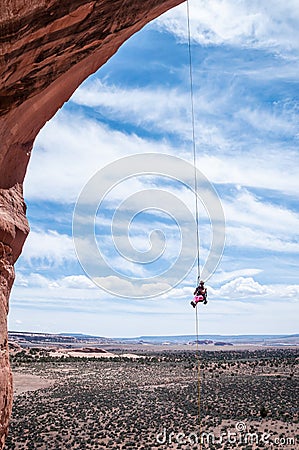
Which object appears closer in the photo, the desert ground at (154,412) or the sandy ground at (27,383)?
the desert ground at (154,412)

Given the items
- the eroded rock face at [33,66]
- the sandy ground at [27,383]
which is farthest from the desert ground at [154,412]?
the eroded rock face at [33,66]

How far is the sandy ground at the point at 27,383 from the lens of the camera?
40031 mm

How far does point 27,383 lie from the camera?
43625mm

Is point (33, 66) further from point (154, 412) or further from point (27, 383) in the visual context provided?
point (27, 383)

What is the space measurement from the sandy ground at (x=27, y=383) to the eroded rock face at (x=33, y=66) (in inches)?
1315

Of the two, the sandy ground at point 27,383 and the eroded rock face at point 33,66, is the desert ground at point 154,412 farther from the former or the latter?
the eroded rock face at point 33,66

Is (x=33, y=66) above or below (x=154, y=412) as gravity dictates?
above

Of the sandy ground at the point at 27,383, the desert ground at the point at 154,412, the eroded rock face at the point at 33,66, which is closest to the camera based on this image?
the eroded rock face at the point at 33,66

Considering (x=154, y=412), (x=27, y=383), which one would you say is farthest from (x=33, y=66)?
(x=27, y=383)

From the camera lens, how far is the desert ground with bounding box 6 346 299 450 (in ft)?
73.0

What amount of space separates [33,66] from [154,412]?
26.3 m

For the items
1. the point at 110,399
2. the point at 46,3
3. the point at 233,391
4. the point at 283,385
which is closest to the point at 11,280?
the point at 46,3

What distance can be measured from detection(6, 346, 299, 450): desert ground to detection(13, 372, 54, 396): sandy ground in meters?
0.10

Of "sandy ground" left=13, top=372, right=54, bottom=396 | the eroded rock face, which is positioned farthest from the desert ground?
the eroded rock face
